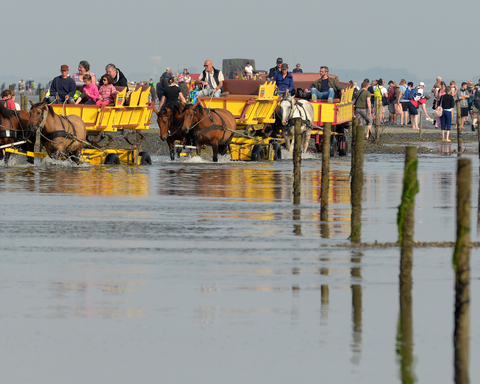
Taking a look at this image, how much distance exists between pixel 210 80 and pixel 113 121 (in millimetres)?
5100

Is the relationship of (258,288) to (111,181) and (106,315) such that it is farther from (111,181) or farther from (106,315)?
(111,181)

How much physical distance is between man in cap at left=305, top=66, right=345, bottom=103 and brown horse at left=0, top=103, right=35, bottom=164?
30.7 feet

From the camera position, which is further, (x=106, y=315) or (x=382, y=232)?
(x=382, y=232)

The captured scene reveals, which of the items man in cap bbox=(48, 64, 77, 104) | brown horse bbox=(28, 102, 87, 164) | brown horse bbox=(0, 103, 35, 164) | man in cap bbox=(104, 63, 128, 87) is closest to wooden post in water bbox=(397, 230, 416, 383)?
brown horse bbox=(28, 102, 87, 164)

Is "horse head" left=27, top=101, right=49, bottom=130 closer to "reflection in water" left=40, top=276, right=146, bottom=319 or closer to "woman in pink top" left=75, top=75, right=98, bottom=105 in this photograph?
"woman in pink top" left=75, top=75, right=98, bottom=105

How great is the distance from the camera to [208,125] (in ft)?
86.3

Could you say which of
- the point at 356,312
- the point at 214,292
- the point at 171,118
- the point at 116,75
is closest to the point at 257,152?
the point at 171,118

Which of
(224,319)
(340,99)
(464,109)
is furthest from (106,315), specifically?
(464,109)

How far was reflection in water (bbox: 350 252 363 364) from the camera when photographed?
792 cm

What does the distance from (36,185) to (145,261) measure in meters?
9.43

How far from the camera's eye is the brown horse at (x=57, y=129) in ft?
75.3

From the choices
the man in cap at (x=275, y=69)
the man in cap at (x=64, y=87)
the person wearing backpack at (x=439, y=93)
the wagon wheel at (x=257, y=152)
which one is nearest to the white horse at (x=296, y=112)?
the wagon wheel at (x=257, y=152)

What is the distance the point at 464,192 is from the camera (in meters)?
7.21

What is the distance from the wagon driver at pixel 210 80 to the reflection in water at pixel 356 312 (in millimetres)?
17602
